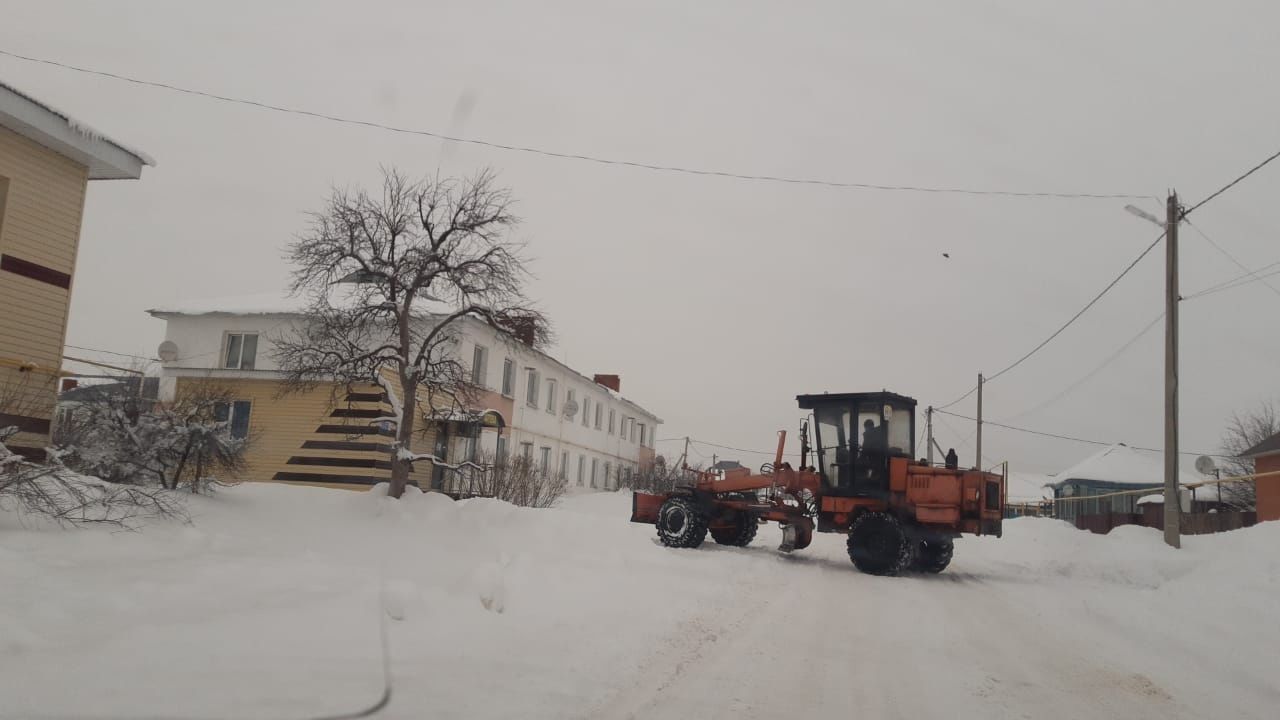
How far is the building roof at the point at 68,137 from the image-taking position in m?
11.4

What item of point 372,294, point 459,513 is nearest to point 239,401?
point 372,294

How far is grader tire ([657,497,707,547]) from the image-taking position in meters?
17.7

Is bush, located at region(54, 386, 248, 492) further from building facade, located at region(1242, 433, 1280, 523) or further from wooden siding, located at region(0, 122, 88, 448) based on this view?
building facade, located at region(1242, 433, 1280, 523)

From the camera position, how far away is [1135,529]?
16.8 m

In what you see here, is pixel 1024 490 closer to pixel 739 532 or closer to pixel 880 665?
pixel 739 532

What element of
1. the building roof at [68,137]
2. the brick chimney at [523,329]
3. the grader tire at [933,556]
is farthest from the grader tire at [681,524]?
the building roof at [68,137]

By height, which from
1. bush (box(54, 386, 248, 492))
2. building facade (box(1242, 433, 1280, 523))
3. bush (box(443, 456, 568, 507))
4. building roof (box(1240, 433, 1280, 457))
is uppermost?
building roof (box(1240, 433, 1280, 457))

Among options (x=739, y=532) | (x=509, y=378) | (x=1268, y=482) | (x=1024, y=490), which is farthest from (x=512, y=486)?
(x=1024, y=490)

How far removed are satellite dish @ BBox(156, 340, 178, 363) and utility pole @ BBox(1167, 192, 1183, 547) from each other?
27.4m

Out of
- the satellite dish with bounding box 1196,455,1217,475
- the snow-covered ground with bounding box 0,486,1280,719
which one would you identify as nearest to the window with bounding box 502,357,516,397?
the snow-covered ground with bounding box 0,486,1280,719

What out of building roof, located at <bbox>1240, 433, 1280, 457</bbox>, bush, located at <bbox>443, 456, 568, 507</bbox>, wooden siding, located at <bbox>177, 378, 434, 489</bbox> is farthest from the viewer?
building roof, located at <bbox>1240, 433, 1280, 457</bbox>

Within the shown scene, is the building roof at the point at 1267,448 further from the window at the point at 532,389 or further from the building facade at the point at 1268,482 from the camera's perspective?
the window at the point at 532,389

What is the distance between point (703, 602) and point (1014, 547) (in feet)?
52.7

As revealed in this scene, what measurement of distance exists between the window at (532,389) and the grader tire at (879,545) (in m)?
20.6
